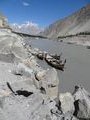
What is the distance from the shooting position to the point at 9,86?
15.4 m

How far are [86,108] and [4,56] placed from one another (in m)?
10.6

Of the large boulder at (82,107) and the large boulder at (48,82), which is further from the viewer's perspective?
the large boulder at (48,82)

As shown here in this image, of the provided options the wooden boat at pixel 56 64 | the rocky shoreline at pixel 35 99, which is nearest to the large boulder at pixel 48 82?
the rocky shoreline at pixel 35 99

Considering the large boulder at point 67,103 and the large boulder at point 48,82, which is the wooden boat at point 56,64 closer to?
the large boulder at point 48,82

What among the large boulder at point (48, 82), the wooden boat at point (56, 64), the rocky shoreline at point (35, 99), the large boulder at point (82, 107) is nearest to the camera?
the rocky shoreline at point (35, 99)

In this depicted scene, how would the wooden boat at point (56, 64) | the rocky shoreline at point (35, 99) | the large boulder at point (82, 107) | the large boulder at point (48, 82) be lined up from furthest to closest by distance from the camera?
the wooden boat at point (56, 64), the large boulder at point (48, 82), the large boulder at point (82, 107), the rocky shoreline at point (35, 99)

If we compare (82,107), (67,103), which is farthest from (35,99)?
(82,107)

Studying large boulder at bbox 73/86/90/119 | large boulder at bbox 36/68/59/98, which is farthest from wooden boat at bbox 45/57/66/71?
large boulder at bbox 73/86/90/119

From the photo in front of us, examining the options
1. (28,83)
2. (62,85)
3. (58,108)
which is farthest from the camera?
(62,85)

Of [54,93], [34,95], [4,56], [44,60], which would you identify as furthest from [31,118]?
[44,60]

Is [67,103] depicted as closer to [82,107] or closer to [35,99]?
[82,107]

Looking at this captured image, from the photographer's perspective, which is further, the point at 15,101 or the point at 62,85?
the point at 62,85

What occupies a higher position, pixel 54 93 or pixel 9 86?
pixel 9 86

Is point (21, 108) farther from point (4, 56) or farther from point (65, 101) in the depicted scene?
point (4, 56)
